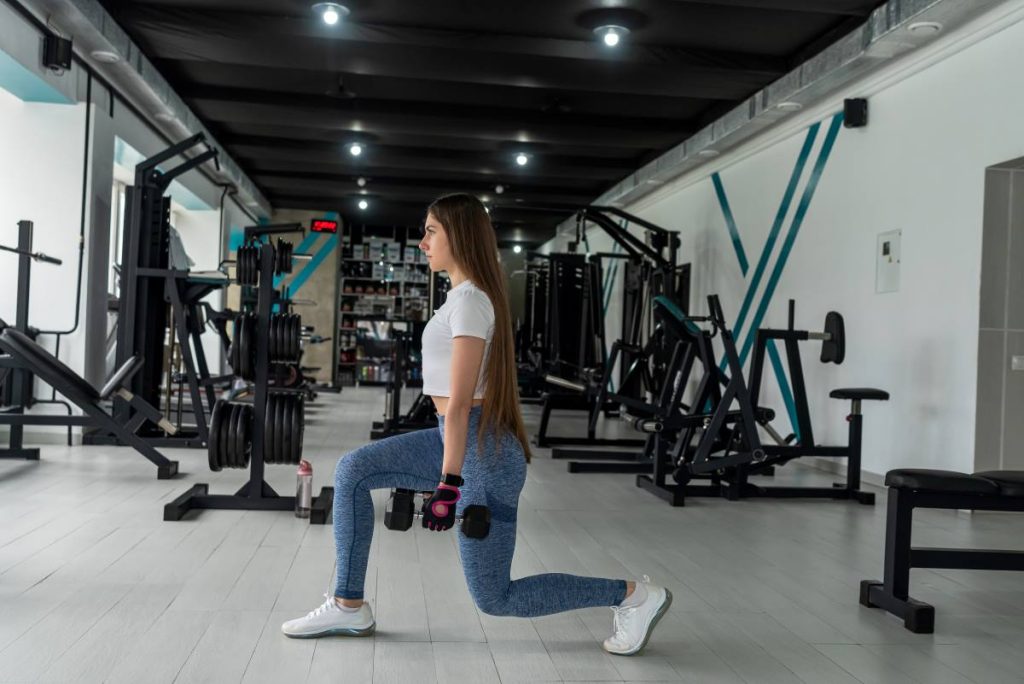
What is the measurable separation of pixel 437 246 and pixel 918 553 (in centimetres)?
196

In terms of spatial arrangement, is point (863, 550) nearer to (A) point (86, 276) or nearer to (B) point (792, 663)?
(B) point (792, 663)

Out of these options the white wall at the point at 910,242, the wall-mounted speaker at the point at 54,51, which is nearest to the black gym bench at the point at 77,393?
the wall-mounted speaker at the point at 54,51

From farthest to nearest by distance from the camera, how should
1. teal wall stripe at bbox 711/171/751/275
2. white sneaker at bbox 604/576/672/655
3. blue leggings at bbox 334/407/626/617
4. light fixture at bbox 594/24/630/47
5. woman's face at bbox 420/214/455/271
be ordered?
teal wall stripe at bbox 711/171/751/275, light fixture at bbox 594/24/630/47, white sneaker at bbox 604/576/672/655, woman's face at bbox 420/214/455/271, blue leggings at bbox 334/407/626/617

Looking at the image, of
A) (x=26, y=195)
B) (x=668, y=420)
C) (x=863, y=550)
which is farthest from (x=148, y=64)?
(x=863, y=550)

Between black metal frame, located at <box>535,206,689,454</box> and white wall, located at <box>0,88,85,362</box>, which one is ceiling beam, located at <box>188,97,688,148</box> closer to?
black metal frame, located at <box>535,206,689,454</box>

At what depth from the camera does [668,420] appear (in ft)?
17.5

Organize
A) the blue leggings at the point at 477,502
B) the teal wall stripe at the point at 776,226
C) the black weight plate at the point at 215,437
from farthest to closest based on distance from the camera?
the teal wall stripe at the point at 776,226 → the black weight plate at the point at 215,437 → the blue leggings at the point at 477,502

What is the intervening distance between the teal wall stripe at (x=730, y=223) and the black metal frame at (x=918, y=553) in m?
5.38

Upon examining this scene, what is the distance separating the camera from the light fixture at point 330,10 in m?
5.73

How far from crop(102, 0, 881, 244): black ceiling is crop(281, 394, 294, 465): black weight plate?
3.03 metres

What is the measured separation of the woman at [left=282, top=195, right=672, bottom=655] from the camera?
216 centimetres

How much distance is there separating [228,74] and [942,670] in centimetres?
704

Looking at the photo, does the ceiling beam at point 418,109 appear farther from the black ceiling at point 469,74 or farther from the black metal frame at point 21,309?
the black metal frame at point 21,309

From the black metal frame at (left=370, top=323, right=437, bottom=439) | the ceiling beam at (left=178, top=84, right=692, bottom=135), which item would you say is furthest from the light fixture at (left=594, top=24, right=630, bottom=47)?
the black metal frame at (left=370, top=323, right=437, bottom=439)
